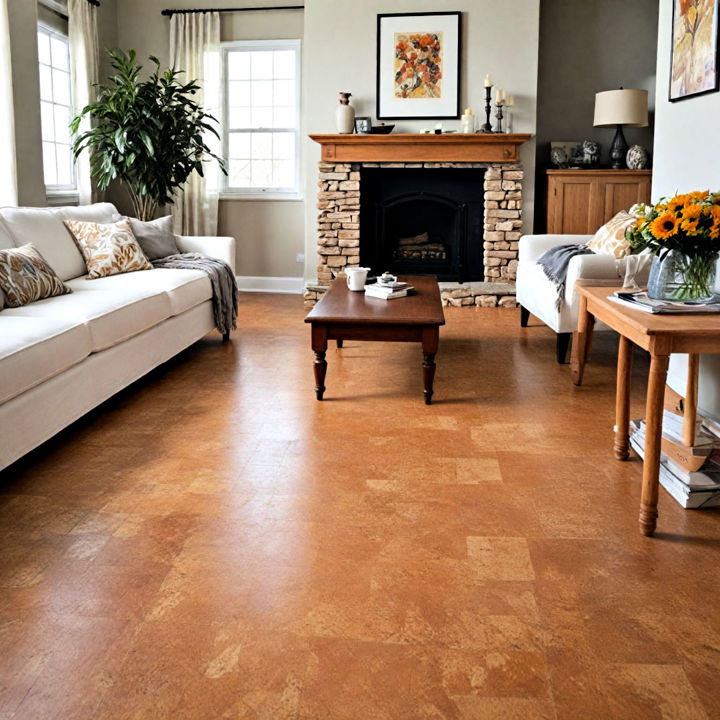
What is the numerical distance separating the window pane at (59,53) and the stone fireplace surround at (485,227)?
7.36ft

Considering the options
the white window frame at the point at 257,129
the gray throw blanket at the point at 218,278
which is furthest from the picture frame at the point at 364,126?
the gray throw blanket at the point at 218,278

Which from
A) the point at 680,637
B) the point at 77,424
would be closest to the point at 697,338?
the point at 680,637

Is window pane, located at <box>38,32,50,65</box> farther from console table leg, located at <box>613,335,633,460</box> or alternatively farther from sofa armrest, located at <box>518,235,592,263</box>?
console table leg, located at <box>613,335,633,460</box>

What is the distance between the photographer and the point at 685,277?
274 cm

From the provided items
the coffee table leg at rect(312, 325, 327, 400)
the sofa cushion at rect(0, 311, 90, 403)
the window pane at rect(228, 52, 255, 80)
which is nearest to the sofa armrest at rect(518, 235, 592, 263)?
the coffee table leg at rect(312, 325, 327, 400)

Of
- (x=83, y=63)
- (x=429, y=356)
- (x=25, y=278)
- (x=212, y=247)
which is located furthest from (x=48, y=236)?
(x=83, y=63)

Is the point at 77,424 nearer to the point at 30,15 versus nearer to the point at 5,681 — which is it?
the point at 5,681

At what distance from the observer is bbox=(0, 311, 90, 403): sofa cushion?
2.85 meters

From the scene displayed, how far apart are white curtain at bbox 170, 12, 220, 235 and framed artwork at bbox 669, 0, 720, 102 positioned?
4695 millimetres

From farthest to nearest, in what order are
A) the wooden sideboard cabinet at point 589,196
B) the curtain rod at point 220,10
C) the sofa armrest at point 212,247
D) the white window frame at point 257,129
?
the white window frame at point 257,129 < the curtain rod at point 220,10 < the wooden sideboard cabinet at point 589,196 < the sofa armrest at point 212,247

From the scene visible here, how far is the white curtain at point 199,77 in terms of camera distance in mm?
7633

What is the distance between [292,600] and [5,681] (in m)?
0.67

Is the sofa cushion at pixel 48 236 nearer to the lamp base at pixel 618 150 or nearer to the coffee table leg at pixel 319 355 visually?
the coffee table leg at pixel 319 355

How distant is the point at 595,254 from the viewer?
15.6 ft
